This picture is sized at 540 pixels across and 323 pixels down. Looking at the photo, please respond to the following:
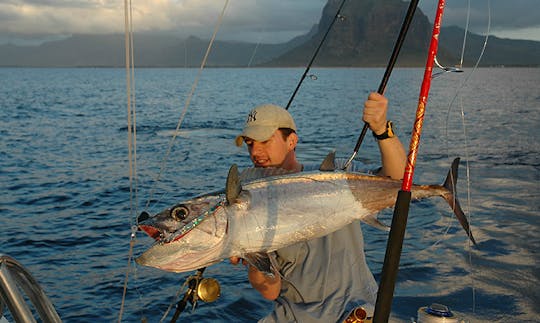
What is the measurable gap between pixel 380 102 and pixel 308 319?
128 cm

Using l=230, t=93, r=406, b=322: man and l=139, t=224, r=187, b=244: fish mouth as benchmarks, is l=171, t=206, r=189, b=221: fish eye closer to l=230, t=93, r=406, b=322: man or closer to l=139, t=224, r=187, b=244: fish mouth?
l=139, t=224, r=187, b=244: fish mouth

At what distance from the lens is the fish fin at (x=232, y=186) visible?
A: 2.66 metres

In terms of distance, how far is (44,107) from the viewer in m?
43.5

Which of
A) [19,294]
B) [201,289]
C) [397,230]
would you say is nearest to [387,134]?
[397,230]

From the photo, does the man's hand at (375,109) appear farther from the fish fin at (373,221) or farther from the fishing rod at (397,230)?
the fish fin at (373,221)

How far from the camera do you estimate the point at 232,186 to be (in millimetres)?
2701

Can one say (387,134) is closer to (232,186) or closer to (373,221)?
(373,221)

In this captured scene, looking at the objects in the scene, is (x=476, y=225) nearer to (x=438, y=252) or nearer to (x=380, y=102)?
(x=438, y=252)

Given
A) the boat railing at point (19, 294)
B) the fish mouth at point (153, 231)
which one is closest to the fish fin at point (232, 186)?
the fish mouth at point (153, 231)

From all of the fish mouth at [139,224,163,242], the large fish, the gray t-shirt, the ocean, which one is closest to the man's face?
the gray t-shirt

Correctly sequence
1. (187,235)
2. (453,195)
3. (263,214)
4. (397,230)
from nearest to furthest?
1. (397,230)
2. (187,235)
3. (263,214)
4. (453,195)

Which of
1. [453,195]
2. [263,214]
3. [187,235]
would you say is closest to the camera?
[187,235]

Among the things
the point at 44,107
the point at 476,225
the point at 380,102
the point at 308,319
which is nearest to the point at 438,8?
the point at 380,102

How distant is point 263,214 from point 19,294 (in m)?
1.21
